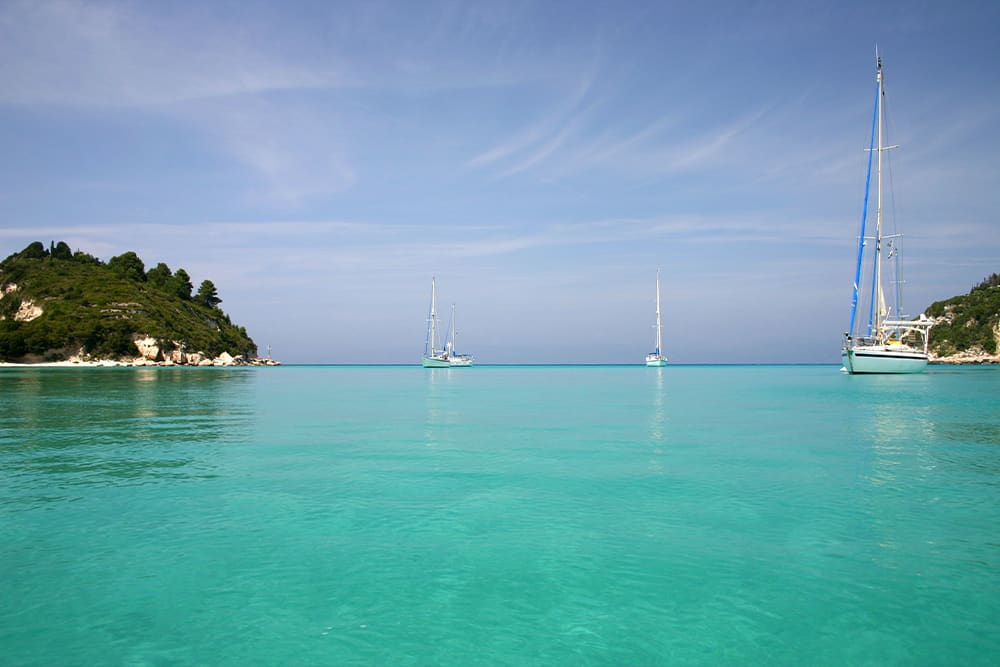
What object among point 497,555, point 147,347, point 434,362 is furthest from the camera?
point 147,347

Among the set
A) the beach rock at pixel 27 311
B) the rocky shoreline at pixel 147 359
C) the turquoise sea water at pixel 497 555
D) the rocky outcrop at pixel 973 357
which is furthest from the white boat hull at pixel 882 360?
the beach rock at pixel 27 311

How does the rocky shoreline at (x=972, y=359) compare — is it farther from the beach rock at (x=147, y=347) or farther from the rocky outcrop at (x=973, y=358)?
the beach rock at (x=147, y=347)

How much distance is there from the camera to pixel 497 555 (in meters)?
9.50

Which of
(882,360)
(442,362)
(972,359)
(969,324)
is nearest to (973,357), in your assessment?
(972,359)

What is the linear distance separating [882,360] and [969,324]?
130m

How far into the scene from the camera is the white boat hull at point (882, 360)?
7688cm

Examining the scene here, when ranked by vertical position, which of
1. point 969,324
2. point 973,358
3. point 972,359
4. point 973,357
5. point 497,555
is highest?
point 969,324

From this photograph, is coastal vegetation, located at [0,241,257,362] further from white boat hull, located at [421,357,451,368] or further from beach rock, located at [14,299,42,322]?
white boat hull, located at [421,357,451,368]

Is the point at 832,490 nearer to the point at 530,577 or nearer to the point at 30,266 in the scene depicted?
the point at 530,577

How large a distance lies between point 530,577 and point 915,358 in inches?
3487

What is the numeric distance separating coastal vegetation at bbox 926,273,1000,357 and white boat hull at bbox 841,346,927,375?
359ft

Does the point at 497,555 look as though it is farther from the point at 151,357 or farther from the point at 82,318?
the point at 82,318

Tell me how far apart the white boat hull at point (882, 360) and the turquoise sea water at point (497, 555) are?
209ft

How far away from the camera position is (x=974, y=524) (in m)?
11.1
